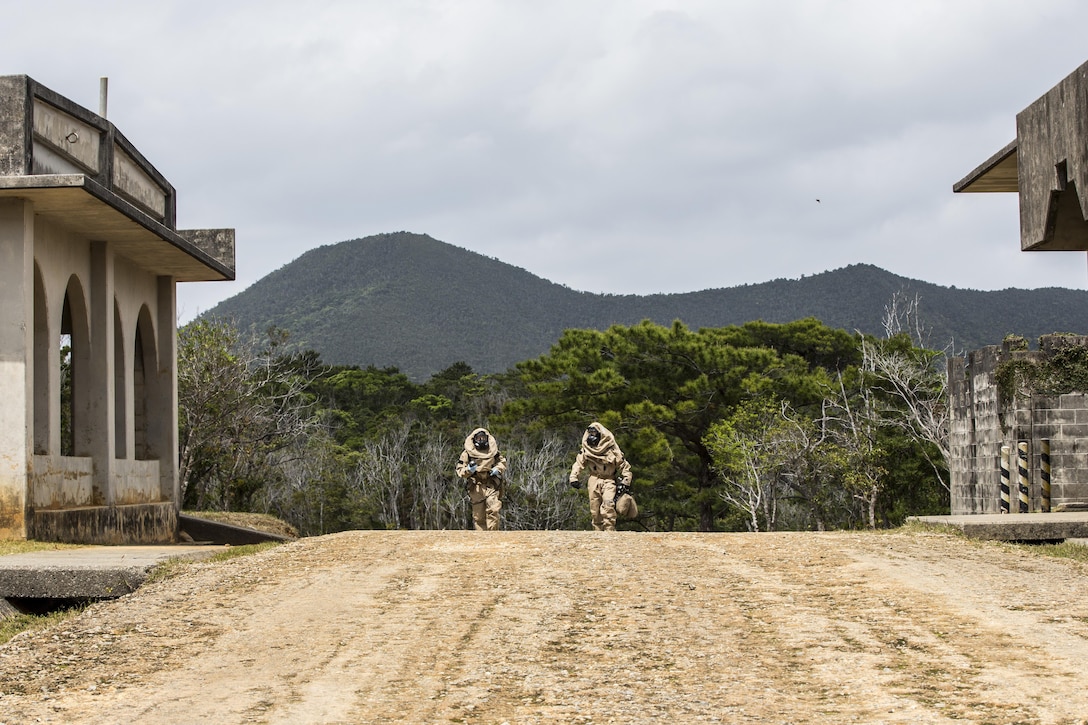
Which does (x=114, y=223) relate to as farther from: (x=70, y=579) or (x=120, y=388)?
(x=70, y=579)

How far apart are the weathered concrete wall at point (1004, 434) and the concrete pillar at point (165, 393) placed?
14574mm

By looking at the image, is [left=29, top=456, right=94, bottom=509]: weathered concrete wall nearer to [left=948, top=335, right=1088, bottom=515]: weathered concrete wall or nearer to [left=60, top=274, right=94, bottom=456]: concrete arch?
[left=60, top=274, right=94, bottom=456]: concrete arch

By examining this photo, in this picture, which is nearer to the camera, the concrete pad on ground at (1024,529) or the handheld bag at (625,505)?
the concrete pad on ground at (1024,529)

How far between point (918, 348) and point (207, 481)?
25.1 meters

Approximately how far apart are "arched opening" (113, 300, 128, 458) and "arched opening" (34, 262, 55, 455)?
9.98 feet

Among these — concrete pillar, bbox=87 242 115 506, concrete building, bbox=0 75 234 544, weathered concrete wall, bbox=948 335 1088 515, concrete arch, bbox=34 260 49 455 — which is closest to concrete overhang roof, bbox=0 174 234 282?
concrete building, bbox=0 75 234 544

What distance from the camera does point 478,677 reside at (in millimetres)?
6840

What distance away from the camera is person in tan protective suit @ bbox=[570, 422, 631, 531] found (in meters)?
18.9

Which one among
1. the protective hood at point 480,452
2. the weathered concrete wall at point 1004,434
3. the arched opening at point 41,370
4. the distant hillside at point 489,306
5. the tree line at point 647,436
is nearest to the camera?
the arched opening at point 41,370

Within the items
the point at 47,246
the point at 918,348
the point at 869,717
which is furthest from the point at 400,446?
the point at 869,717

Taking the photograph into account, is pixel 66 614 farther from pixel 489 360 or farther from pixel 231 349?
pixel 489 360

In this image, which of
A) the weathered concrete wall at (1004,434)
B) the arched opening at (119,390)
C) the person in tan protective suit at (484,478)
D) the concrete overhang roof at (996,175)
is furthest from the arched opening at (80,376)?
the weathered concrete wall at (1004,434)

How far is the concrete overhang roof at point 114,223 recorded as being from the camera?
13.9 metres

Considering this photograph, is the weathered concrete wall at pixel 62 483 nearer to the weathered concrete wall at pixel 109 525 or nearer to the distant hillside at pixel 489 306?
the weathered concrete wall at pixel 109 525
